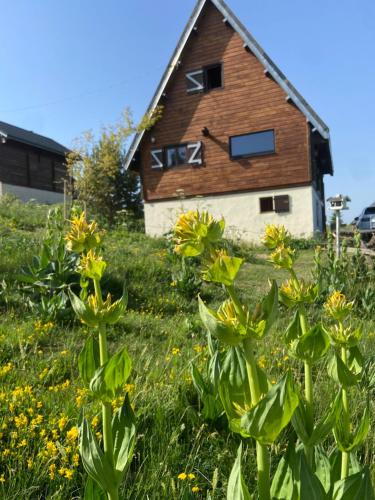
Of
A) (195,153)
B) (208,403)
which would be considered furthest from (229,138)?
(208,403)

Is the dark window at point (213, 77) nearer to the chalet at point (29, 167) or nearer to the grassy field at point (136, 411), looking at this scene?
the chalet at point (29, 167)

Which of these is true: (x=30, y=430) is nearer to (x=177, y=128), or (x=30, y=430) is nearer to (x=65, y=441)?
(x=65, y=441)

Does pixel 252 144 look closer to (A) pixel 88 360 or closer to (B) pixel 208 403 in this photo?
(B) pixel 208 403

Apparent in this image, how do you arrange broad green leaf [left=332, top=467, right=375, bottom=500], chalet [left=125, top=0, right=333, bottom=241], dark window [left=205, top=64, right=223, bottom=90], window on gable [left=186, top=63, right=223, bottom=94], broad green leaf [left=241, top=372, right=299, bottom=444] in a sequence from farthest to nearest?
dark window [left=205, top=64, right=223, bottom=90], window on gable [left=186, top=63, right=223, bottom=94], chalet [left=125, top=0, right=333, bottom=241], broad green leaf [left=332, top=467, right=375, bottom=500], broad green leaf [left=241, top=372, right=299, bottom=444]

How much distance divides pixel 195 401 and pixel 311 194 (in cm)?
1569

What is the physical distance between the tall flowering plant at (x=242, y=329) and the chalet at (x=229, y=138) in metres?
16.3

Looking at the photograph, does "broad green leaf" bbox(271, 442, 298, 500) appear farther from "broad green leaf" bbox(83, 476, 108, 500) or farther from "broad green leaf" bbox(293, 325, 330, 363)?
"broad green leaf" bbox(83, 476, 108, 500)

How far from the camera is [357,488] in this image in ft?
3.85

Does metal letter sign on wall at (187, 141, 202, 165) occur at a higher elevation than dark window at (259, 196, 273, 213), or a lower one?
higher

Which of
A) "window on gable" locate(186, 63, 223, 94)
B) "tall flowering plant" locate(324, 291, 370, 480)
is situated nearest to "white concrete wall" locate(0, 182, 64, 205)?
"window on gable" locate(186, 63, 223, 94)

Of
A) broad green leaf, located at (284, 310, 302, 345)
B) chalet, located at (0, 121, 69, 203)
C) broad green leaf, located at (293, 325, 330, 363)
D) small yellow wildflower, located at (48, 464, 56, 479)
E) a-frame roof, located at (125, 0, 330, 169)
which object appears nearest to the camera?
broad green leaf, located at (293, 325, 330, 363)

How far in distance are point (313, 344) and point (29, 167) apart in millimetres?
30062

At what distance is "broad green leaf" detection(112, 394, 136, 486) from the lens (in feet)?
4.46

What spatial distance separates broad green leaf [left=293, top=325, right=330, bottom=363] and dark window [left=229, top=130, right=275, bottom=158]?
17.6m
